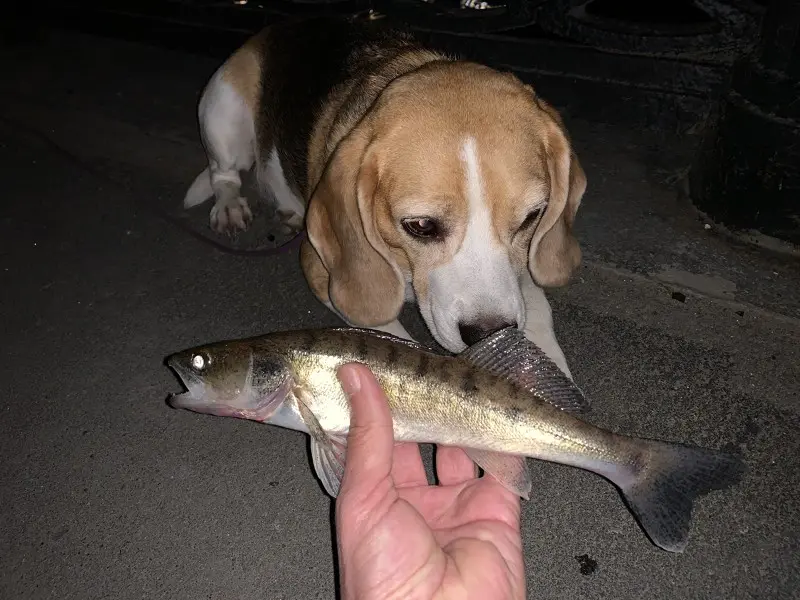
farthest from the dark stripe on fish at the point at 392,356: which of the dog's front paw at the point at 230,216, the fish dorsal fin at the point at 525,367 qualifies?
the dog's front paw at the point at 230,216

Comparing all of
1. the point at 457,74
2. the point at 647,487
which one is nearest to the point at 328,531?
the point at 647,487

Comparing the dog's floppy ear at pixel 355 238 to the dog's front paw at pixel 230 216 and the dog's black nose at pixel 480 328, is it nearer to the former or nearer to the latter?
the dog's black nose at pixel 480 328

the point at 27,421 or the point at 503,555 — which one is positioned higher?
the point at 503,555

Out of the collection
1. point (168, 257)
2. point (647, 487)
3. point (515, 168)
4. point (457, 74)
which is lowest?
point (168, 257)

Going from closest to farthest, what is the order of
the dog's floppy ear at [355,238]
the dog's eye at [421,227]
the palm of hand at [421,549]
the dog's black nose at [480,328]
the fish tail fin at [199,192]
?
the palm of hand at [421,549] → the dog's black nose at [480,328] → the dog's eye at [421,227] → the dog's floppy ear at [355,238] → the fish tail fin at [199,192]

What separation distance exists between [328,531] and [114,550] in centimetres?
75

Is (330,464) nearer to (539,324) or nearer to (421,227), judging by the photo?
(421,227)

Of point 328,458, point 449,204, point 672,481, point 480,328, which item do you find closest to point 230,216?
point 449,204

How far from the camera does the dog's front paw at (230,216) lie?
11.3 ft

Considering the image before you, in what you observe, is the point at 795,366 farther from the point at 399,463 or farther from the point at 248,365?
the point at 248,365

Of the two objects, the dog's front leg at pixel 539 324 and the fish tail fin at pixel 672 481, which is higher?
the fish tail fin at pixel 672 481

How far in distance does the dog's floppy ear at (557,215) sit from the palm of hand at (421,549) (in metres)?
0.93

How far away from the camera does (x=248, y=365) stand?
5.05 ft

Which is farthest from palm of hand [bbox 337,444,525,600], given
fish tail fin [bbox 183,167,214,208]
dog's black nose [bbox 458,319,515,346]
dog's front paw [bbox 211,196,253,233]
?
fish tail fin [bbox 183,167,214,208]
